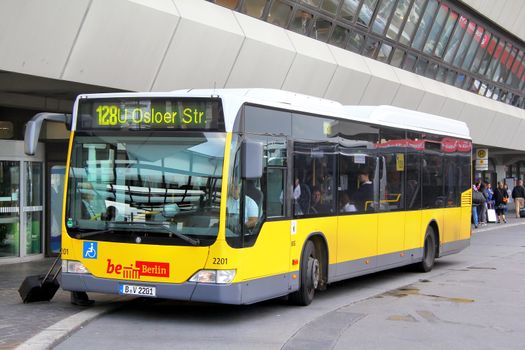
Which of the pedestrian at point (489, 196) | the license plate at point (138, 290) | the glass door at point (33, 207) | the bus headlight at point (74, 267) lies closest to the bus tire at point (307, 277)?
the license plate at point (138, 290)

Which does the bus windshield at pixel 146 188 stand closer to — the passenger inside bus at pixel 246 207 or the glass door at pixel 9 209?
the passenger inside bus at pixel 246 207

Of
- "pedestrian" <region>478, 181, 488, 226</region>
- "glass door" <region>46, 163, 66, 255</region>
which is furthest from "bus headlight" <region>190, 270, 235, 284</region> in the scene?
"pedestrian" <region>478, 181, 488, 226</region>

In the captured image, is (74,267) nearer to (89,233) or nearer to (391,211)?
(89,233)

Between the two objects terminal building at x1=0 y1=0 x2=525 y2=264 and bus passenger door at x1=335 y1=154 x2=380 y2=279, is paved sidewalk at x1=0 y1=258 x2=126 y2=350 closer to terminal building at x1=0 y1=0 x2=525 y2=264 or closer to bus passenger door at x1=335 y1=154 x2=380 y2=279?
terminal building at x1=0 y1=0 x2=525 y2=264

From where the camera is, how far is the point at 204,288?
28.1ft

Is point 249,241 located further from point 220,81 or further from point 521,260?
point 521,260

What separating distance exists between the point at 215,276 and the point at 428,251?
Result: 7608mm

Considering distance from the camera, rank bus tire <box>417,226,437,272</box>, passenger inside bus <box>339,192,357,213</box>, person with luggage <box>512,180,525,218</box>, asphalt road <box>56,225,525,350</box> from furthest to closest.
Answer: person with luggage <box>512,180,525,218</box> → bus tire <box>417,226,437,272</box> → passenger inside bus <box>339,192,357,213</box> → asphalt road <box>56,225,525,350</box>

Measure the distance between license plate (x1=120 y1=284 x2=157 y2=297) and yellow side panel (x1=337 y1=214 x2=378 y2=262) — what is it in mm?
3427

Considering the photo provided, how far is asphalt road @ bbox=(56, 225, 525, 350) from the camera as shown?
8.03 metres

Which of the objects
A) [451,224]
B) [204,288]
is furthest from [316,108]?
[451,224]

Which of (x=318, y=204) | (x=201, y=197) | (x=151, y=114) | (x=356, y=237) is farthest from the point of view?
(x=356, y=237)

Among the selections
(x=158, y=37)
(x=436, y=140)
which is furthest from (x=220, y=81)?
(x=436, y=140)

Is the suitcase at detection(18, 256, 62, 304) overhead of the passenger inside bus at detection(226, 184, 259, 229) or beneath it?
beneath
